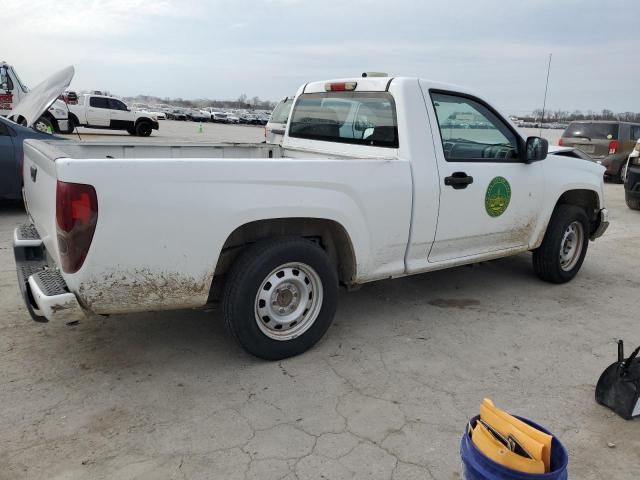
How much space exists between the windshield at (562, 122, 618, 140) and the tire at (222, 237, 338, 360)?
12561mm

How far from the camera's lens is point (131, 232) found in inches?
108

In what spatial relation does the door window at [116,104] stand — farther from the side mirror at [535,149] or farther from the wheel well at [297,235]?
the wheel well at [297,235]

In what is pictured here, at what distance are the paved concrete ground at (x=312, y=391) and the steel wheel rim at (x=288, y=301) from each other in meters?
0.23

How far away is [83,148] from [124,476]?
277 centimetres

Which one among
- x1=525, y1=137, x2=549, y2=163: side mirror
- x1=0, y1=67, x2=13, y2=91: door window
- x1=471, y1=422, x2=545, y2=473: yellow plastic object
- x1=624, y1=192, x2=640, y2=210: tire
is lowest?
x1=471, y1=422, x2=545, y2=473: yellow plastic object

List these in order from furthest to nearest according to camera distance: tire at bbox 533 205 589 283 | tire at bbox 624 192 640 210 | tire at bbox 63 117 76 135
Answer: tire at bbox 63 117 76 135
tire at bbox 624 192 640 210
tire at bbox 533 205 589 283

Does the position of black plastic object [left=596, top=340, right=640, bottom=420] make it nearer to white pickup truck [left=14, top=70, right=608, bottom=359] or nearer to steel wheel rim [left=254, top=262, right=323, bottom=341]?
white pickup truck [left=14, top=70, right=608, bottom=359]

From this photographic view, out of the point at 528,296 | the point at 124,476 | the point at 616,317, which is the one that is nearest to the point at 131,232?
the point at 124,476

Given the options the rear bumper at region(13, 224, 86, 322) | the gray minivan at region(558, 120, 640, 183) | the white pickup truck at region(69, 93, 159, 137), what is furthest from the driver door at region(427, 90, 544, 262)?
the white pickup truck at region(69, 93, 159, 137)

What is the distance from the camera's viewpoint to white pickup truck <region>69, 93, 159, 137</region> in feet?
75.2

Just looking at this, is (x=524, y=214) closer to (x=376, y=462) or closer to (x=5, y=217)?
(x=376, y=462)

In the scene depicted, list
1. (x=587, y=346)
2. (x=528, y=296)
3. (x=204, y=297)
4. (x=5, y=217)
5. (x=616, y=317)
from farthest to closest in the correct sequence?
(x=5, y=217)
(x=528, y=296)
(x=616, y=317)
(x=587, y=346)
(x=204, y=297)

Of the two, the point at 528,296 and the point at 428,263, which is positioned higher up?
the point at 428,263

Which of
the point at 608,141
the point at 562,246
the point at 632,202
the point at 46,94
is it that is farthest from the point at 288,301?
the point at 608,141
